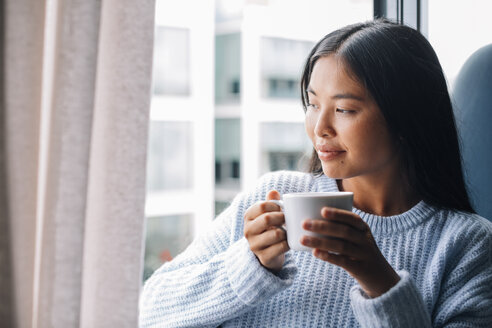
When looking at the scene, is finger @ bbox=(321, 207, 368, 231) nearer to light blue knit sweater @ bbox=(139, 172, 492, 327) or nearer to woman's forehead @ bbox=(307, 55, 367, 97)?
light blue knit sweater @ bbox=(139, 172, 492, 327)

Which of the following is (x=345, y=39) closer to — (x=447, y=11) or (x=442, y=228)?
(x=442, y=228)

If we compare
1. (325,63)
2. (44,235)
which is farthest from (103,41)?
(325,63)

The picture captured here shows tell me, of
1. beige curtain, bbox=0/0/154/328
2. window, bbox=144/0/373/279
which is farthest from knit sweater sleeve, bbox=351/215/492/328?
window, bbox=144/0/373/279

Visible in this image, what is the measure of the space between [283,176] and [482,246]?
384mm

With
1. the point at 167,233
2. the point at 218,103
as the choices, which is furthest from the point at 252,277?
the point at 218,103

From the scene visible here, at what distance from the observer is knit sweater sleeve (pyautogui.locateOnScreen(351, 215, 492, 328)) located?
67 centimetres

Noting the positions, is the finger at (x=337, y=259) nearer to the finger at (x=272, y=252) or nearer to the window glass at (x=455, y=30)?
the finger at (x=272, y=252)

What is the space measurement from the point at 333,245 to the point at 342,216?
4 centimetres

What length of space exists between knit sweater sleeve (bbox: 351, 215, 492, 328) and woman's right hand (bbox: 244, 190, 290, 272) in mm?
142

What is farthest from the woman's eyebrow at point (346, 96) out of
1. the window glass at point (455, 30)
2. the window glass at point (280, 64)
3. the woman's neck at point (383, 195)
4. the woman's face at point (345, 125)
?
the window glass at point (280, 64)

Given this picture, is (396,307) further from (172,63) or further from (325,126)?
(172,63)

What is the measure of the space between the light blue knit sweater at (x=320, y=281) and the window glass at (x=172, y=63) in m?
3.22

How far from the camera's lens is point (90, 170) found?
0.56 metres

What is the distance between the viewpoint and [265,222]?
0.67 meters
